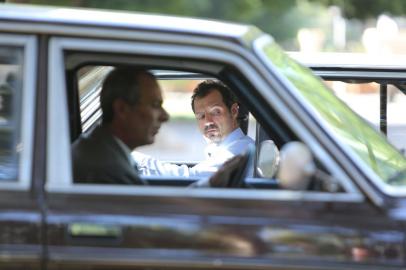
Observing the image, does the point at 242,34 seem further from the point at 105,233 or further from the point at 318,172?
the point at 105,233

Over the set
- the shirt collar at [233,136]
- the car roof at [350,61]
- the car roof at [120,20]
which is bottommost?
the shirt collar at [233,136]

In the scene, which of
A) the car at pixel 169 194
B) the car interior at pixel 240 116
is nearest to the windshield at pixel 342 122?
the car at pixel 169 194

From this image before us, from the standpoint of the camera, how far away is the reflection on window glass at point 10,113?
3.26 meters

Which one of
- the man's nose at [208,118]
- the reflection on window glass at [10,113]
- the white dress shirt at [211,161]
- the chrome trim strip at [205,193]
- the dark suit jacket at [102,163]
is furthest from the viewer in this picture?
the man's nose at [208,118]

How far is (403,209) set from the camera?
3.16 m

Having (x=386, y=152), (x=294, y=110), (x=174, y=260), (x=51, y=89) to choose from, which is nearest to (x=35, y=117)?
(x=51, y=89)

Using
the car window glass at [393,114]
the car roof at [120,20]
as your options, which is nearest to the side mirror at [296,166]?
the car roof at [120,20]

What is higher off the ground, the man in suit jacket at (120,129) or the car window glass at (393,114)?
the car window glass at (393,114)

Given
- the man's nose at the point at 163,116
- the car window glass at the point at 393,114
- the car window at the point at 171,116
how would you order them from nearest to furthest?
the man's nose at the point at 163,116, the car window at the point at 171,116, the car window glass at the point at 393,114

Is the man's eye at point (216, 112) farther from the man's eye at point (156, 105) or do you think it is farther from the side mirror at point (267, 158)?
the man's eye at point (156, 105)

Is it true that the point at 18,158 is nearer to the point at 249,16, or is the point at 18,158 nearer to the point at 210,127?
the point at 210,127

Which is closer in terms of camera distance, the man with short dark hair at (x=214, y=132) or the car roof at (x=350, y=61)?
the man with short dark hair at (x=214, y=132)

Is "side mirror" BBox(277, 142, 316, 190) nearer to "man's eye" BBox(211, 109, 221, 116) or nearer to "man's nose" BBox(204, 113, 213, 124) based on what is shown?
"man's eye" BBox(211, 109, 221, 116)

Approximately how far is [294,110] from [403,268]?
0.62m
